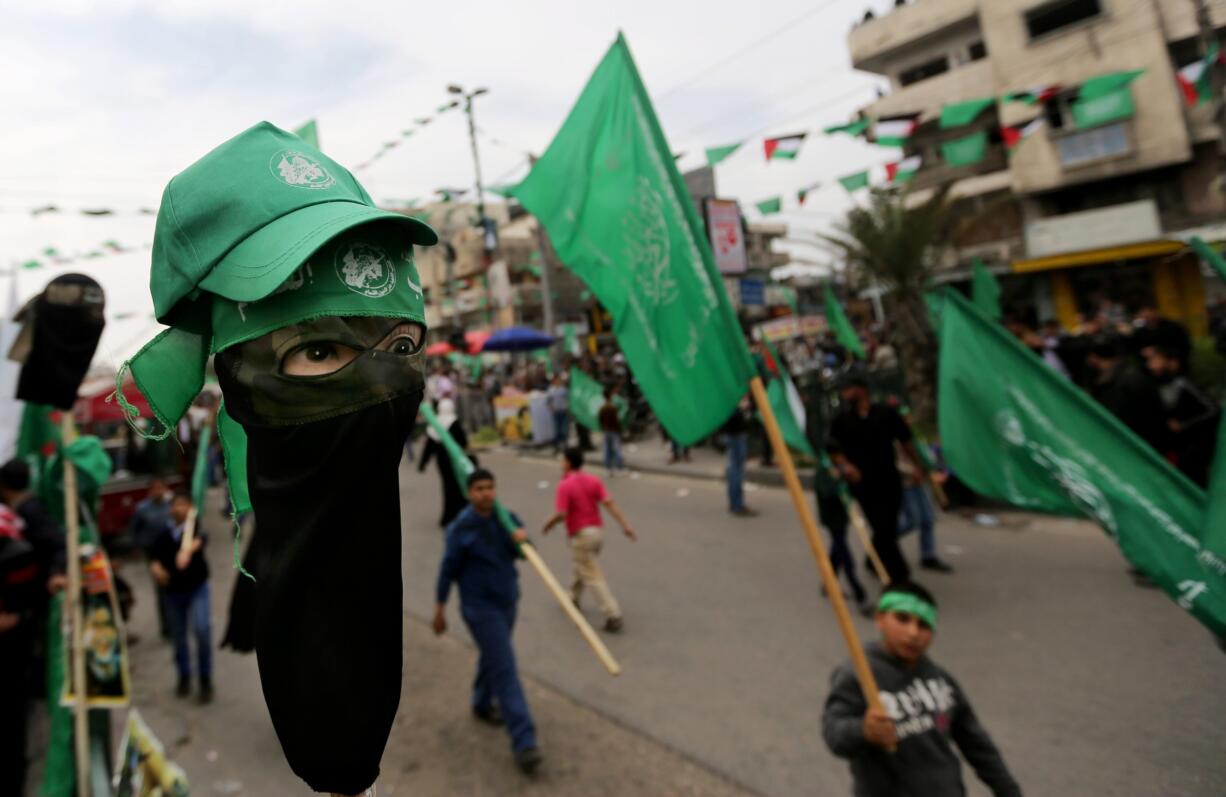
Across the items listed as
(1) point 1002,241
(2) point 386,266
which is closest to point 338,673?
(2) point 386,266

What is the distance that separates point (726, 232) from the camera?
17.4m

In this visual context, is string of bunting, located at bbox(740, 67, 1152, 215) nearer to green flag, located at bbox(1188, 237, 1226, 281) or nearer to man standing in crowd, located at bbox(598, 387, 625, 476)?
man standing in crowd, located at bbox(598, 387, 625, 476)

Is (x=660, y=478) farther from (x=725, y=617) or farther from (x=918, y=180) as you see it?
(x=918, y=180)

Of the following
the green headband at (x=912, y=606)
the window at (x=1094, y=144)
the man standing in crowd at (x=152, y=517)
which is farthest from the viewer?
the window at (x=1094, y=144)

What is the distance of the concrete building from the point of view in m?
19.2

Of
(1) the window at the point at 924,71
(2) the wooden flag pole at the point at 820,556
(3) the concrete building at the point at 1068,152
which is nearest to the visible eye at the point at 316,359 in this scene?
(2) the wooden flag pole at the point at 820,556

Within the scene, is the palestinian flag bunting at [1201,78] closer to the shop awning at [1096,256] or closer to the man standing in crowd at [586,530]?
the man standing in crowd at [586,530]

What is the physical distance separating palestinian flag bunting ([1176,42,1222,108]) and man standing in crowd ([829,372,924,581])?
5578 millimetres

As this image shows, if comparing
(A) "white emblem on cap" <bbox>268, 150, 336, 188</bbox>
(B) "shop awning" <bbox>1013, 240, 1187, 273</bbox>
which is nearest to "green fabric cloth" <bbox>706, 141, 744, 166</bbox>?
(A) "white emblem on cap" <bbox>268, 150, 336, 188</bbox>

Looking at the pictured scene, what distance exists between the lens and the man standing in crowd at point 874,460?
5906mm

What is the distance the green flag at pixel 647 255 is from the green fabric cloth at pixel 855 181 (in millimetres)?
9247

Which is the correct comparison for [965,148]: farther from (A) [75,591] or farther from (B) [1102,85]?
(A) [75,591]

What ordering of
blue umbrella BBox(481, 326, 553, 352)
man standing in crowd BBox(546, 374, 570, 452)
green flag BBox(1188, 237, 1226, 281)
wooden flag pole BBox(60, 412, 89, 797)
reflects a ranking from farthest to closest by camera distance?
blue umbrella BBox(481, 326, 553, 352) < man standing in crowd BBox(546, 374, 570, 452) < wooden flag pole BBox(60, 412, 89, 797) < green flag BBox(1188, 237, 1226, 281)

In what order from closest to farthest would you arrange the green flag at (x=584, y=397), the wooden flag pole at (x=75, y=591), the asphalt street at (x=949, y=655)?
the wooden flag pole at (x=75, y=591)
the asphalt street at (x=949, y=655)
the green flag at (x=584, y=397)
